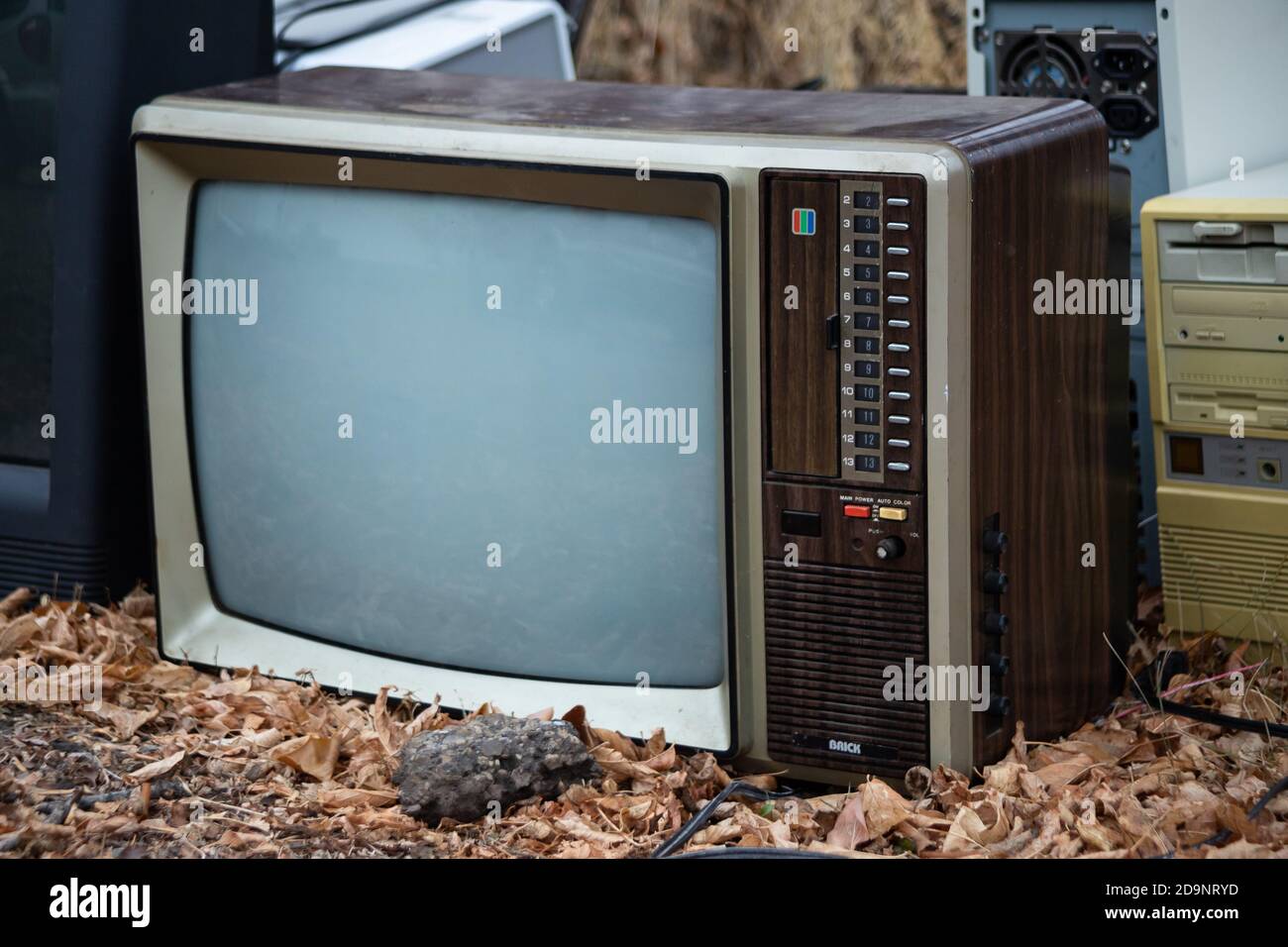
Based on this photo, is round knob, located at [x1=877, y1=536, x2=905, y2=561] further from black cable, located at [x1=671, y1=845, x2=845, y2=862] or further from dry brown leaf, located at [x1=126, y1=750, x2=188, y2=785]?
dry brown leaf, located at [x1=126, y1=750, x2=188, y2=785]

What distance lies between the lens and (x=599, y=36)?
8.58 metres

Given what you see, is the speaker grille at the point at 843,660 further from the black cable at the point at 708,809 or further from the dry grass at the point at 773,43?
the dry grass at the point at 773,43

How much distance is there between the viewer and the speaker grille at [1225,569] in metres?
2.88

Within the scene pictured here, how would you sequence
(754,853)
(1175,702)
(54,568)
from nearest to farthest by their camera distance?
(754,853)
(1175,702)
(54,568)

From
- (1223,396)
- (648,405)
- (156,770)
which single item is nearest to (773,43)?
(1223,396)

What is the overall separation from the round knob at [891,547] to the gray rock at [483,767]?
20.4 inches

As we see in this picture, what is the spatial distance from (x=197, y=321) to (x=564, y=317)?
682mm

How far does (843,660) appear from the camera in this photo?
2.43m

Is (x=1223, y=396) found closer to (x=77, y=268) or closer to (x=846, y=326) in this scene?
(x=846, y=326)

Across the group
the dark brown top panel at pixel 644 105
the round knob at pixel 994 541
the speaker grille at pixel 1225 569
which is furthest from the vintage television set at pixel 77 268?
the speaker grille at pixel 1225 569

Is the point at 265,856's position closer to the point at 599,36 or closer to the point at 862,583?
the point at 862,583

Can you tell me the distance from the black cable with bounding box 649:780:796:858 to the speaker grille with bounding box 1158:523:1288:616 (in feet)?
2.92

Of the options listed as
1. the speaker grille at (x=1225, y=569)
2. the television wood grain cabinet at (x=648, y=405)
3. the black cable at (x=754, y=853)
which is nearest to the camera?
the black cable at (x=754, y=853)

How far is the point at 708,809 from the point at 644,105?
42.4 inches
